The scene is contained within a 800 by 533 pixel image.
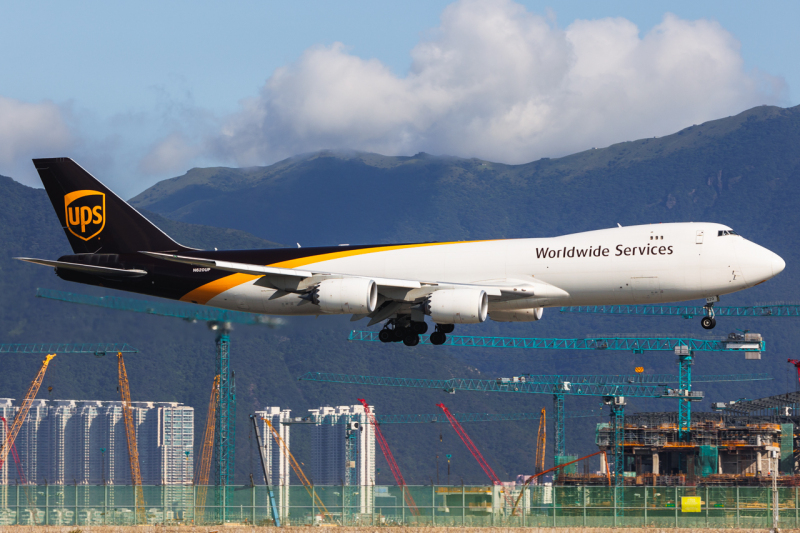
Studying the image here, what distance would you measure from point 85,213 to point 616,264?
34.7 m

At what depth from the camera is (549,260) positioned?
Result: 56094 millimetres

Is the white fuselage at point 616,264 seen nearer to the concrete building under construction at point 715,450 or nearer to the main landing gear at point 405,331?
the main landing gear at point 405,331

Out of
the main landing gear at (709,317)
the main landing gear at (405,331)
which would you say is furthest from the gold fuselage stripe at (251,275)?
the main landing gear at (709,317)

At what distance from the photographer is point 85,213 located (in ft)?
221

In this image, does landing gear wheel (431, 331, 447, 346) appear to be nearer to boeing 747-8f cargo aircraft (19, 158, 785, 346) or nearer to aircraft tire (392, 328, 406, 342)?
boeing 747-8f cargo aircraft (19, 158, 785, 346)

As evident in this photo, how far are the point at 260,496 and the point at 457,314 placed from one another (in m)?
13.9

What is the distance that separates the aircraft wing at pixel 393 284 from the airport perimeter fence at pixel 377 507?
34.7 feet

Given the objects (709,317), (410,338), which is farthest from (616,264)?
(410,338)

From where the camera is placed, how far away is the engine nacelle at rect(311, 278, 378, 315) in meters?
56.4

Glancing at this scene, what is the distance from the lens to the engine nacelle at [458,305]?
5484 cm

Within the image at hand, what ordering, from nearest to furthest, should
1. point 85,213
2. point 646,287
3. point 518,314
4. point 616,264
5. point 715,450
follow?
point 646,287
point 616,264
point 518,314
point 85,213
point 715,450

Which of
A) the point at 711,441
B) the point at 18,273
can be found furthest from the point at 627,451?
the point at 18,273

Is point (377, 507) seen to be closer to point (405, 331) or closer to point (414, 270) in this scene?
point (405, 331)

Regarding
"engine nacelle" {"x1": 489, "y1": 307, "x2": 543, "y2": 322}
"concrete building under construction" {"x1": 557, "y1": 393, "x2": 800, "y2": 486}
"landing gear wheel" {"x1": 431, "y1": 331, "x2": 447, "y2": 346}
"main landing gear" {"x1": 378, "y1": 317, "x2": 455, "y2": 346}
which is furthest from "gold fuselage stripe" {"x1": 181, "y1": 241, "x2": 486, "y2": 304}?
"concrete building under construction" {"x1": 557, "y1": 393, "x2": 800, "y2": 486}
